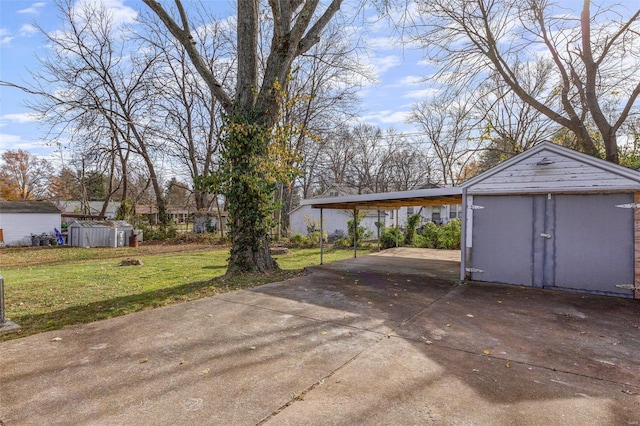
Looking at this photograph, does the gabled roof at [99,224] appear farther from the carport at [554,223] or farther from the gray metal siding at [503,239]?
the gray metal siding at [503,239]

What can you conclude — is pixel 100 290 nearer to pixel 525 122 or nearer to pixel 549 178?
pixel 549 178

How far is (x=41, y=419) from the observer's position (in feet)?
7.56

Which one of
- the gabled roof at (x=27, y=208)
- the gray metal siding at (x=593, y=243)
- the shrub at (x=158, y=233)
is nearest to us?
the gray metal siding at (x=593, y=243)

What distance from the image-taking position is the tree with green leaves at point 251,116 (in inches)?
284

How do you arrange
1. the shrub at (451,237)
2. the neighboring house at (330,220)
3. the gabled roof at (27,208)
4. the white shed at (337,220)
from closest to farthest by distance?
the shrub at (451,237) → the gabled roof at (27,208) → the neighboring house at (330,220) → the white shed at (337,220)

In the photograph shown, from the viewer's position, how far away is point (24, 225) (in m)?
19.6

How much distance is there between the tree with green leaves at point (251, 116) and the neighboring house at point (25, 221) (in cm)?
1824

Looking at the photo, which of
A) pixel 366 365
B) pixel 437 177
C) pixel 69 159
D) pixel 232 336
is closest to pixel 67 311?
pixel 232 336

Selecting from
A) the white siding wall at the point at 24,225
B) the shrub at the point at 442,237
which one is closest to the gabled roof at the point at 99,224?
the white siding wall at the point at 24,225

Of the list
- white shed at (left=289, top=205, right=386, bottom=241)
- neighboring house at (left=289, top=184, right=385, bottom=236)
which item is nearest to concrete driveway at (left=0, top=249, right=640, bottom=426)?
neighboring house at (left=289, top=184, right=385, bottom=236)

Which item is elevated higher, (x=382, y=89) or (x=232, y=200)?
(x=382, y=89)

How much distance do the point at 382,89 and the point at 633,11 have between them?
7.01 metres

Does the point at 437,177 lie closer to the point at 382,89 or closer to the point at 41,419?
the point at 382,89

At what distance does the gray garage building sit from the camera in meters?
6.07
